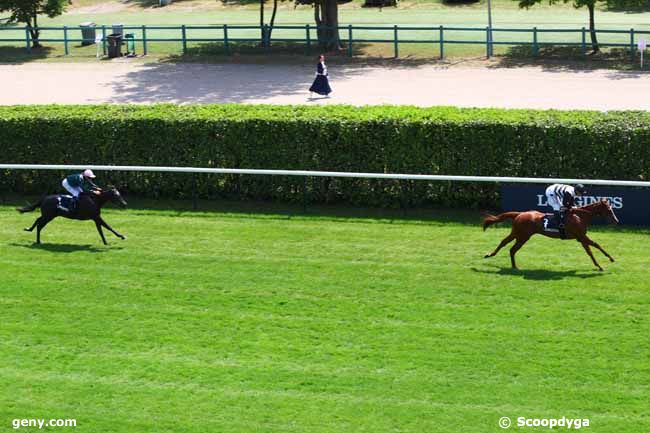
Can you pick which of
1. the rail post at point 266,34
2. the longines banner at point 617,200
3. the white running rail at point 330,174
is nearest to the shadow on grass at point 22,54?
the rail post at point 266,34

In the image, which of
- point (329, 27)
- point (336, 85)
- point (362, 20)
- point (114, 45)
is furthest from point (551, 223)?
point (362, 20)

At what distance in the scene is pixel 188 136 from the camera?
20609 mm

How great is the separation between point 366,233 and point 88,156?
600 cm

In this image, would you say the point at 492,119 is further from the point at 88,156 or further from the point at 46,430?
the point at 46,430

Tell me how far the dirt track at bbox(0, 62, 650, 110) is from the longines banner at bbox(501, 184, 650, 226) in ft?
31.6

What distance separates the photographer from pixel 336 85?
3169cm

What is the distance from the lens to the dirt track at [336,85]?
1142 inches

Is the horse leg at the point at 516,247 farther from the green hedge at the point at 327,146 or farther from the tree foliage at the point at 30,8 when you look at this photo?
the tree foliage at the point at 30,8

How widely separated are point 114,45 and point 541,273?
2410 cm

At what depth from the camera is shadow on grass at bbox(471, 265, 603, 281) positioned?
→ 15.5m

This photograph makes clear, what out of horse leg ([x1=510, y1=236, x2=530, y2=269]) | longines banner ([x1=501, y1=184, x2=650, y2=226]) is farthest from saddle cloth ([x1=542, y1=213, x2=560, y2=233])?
longines banner ([x1=501, y1=184, x2=650, y2=226])

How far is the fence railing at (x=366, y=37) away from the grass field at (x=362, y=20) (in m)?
0.07

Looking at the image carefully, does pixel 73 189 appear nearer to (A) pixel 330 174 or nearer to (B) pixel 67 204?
(B) pixel 67 204

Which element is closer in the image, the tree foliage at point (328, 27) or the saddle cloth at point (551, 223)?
the saddle cloth at point (551, 223)
